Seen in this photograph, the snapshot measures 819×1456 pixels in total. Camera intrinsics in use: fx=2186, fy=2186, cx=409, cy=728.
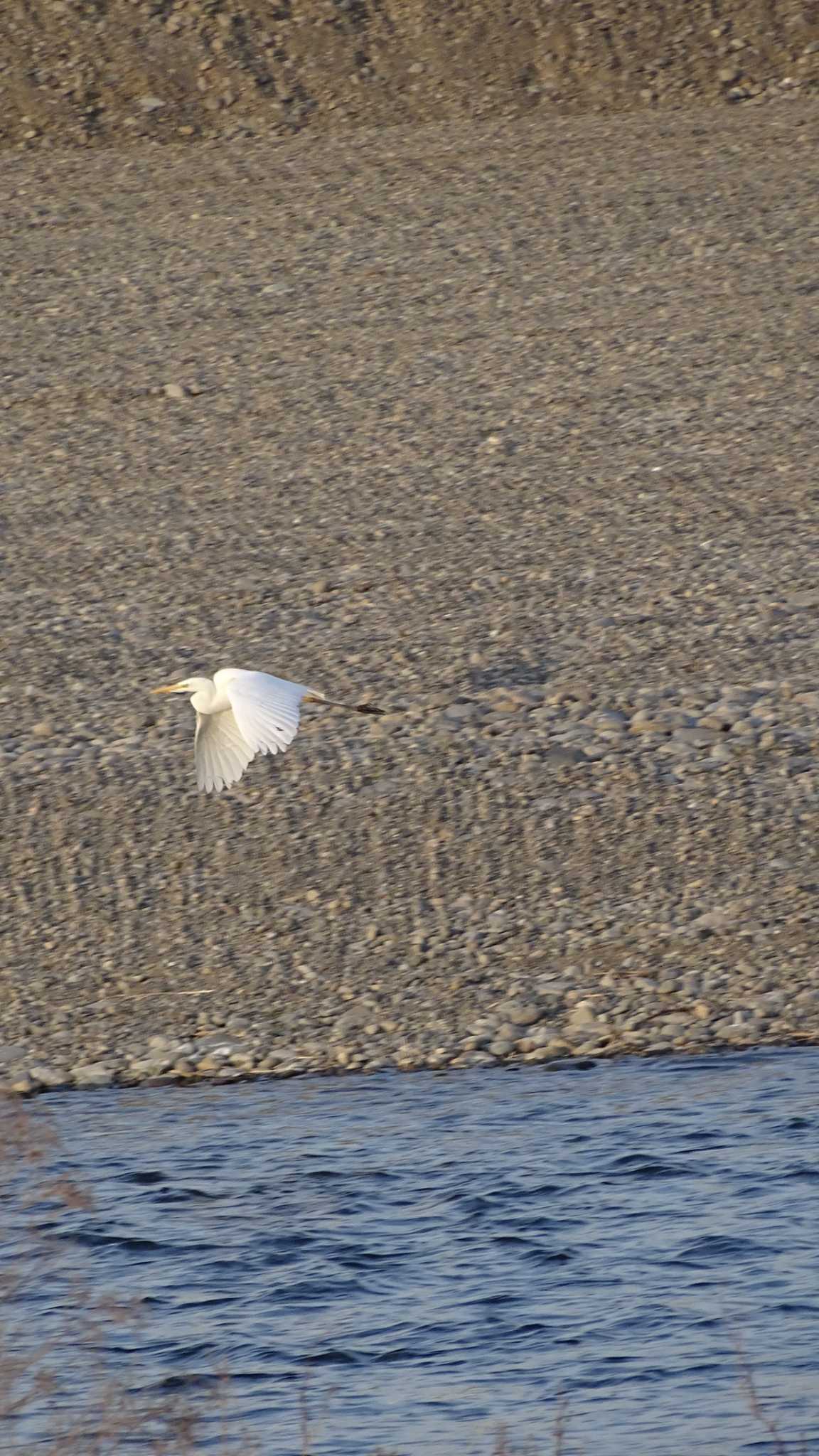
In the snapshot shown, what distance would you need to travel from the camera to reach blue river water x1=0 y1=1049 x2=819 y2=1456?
550 cm

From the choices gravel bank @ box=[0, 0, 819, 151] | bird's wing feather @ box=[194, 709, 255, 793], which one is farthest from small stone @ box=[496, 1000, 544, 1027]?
gravel bank @ box=[0, 0, 819, 151]

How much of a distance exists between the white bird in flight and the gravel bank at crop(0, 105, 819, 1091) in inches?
46.0

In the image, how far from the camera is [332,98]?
18.2 meters

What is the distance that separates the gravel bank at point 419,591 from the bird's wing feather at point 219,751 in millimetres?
1135

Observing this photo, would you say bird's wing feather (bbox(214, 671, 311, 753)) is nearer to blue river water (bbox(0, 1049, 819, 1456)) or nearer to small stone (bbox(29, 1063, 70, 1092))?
blue river water (bbox(0, 1049, 819, 1456))

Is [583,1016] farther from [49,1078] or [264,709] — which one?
[49,1078]

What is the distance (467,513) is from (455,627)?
1.75 metres

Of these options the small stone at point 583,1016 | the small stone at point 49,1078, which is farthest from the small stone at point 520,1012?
the small stone at point 49,1078

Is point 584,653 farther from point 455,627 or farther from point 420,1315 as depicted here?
point 420,1315

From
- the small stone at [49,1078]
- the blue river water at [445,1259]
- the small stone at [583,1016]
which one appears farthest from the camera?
the small stone at [583,1016]

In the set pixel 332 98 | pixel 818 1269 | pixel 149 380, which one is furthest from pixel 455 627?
pixel 332 98

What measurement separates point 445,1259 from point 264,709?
2121 millimetres

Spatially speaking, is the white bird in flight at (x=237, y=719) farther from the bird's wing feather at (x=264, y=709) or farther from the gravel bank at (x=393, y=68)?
the gravel bank at (x=393, y=68)

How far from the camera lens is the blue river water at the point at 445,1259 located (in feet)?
18.0
